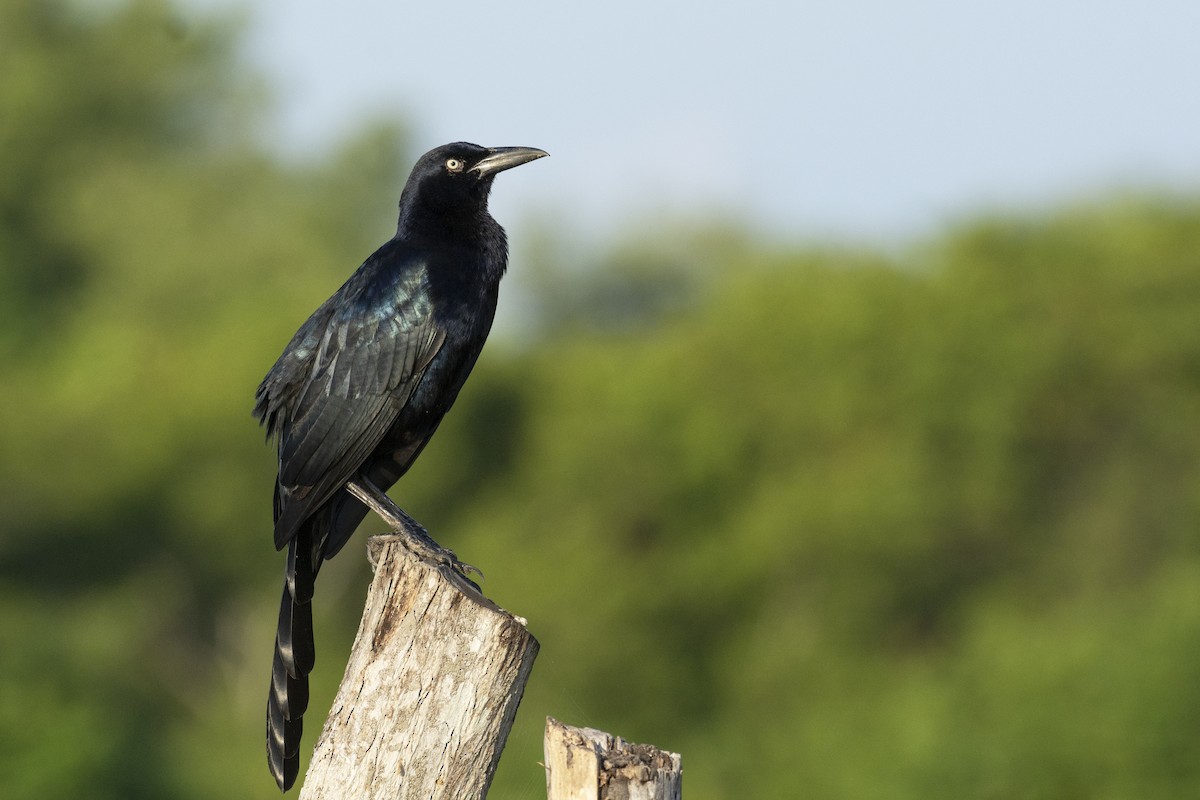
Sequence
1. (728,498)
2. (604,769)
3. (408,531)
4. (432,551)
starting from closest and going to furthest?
(604,769) < (432,551) < (408,531) < (728,498)

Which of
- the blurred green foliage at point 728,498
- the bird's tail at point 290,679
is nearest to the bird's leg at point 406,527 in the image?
the bird's tail at point 290,679

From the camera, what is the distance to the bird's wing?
6.71 meters

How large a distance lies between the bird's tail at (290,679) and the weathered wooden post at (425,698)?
2.97 ft

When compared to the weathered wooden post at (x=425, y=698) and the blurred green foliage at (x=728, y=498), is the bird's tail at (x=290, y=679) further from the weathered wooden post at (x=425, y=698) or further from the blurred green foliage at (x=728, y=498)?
the blurred green foliage at (x=728, y=498)

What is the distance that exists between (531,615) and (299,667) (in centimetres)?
3257

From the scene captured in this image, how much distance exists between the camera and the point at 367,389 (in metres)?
6.89

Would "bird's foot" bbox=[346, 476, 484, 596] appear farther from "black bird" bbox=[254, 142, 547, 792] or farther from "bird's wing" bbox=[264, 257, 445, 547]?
"bird's wing" bbox=[264, 257, 445, 547]

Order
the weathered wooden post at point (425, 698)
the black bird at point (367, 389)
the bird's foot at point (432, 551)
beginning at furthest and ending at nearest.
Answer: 1. the black bird at point (367, 389)
2. the bird's foot at point (432, 551)
3. the weathered wooden post at point (425, 698)

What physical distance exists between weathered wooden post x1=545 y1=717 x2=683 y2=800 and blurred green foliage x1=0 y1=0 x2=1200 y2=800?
96.0 feet

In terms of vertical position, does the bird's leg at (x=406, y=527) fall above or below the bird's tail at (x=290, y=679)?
above

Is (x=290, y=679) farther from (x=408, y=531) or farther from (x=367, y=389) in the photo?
(x=367, y=389)

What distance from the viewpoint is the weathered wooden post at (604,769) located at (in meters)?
4.93

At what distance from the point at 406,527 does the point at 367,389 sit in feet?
1.95

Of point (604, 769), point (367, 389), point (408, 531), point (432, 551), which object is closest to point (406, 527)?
point (408, 531)
